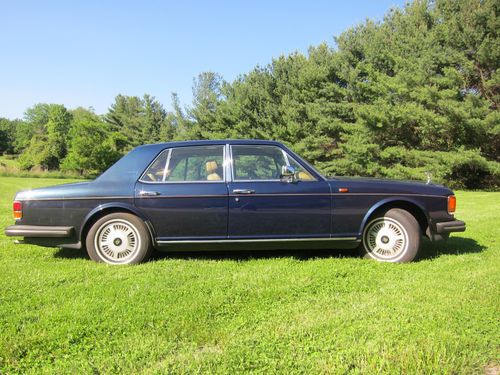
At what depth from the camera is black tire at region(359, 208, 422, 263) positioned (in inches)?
193

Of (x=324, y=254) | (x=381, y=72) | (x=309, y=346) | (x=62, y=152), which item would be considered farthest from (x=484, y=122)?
(x=62, y=152)

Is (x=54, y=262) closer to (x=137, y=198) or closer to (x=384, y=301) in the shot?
(x=137, y=198)

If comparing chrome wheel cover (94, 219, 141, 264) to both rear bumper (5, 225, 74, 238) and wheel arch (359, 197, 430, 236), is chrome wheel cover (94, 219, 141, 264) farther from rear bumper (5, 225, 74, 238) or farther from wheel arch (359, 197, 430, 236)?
wheel arch (359, 197, 430, 236)

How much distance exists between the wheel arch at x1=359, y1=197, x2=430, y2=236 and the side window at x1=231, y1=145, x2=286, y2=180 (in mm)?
1167

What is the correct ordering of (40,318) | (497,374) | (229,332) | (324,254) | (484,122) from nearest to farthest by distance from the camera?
1. (497,374)
2. (229,332)
3. (40,318)
4. (324,254)
5. (484,122)

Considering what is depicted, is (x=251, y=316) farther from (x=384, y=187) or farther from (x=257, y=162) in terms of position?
(x=384, y=187)

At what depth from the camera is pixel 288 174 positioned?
4.86 meters

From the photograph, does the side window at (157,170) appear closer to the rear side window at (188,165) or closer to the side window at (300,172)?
the rear side window at (188,165)

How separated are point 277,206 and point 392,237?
146cm

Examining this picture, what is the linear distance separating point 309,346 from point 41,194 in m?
3.67

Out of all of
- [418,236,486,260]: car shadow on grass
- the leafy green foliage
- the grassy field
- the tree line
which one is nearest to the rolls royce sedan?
the grassy field

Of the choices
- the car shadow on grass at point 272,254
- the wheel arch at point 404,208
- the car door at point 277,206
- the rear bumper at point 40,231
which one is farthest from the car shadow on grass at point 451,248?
the rear bumper at point 40,231

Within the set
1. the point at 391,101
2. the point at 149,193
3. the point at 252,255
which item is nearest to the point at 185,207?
the point at 149,193

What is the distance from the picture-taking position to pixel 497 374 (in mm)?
2428
